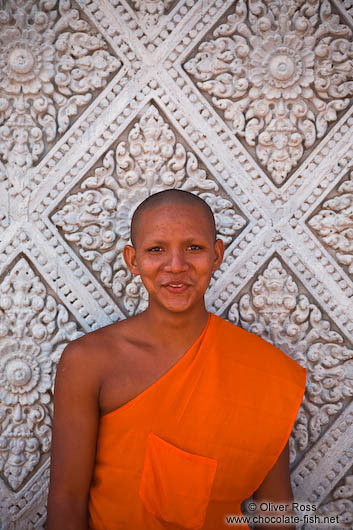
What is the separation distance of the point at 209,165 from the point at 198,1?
76cm

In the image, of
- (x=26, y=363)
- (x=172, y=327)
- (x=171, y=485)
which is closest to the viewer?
(x=171, y=485)

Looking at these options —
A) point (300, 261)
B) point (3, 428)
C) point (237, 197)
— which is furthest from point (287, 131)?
point (3, 428)

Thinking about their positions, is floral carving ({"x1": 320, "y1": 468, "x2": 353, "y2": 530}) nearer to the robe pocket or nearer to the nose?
the robe pocket

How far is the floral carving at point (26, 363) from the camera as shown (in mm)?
2299

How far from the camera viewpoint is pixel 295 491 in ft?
7.75

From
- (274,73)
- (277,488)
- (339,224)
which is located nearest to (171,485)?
(277,488)

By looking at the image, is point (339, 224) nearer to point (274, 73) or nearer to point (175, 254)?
point (274, 73)

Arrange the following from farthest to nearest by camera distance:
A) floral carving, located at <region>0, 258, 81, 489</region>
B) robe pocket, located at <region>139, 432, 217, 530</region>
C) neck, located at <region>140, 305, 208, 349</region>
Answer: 1. floral carving, located at <region>0, 258, 81, 489</region>
2. neck, located at <region>140, 305, 208, 349</region>
3. robe pocket, located at <region>139, 432, 217, 530</region>

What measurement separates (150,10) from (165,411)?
5.86 feet

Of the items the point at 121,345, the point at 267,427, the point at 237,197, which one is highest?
the point at 237,197

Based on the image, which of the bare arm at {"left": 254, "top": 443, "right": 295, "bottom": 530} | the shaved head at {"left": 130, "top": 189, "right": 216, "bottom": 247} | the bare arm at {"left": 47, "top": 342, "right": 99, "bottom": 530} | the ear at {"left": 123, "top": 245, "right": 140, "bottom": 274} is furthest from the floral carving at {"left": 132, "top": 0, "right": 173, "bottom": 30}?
the bare arm at {"left": 254, "top": 443, "right": 295, "bottom": 530}

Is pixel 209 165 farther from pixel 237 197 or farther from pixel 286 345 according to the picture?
pixel 286 345

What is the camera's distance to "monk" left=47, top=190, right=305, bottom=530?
6.24 ft

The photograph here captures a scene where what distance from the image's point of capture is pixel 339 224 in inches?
94.2
